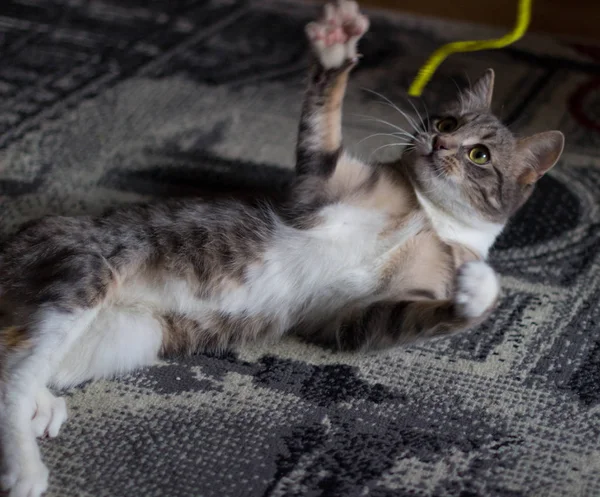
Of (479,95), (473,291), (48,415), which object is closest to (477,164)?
(479,95)

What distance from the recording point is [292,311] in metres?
1.36

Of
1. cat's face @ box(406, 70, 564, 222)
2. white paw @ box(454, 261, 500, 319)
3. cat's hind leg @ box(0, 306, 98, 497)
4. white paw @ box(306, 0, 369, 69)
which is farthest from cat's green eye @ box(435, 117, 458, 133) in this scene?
cat's hind leg @ box(0, 306, 98, 497)

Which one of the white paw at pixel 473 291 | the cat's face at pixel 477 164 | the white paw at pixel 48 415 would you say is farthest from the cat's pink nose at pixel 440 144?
the white paw at pixel 48 415

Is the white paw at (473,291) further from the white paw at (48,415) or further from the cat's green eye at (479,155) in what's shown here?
the white paw at (48,415)

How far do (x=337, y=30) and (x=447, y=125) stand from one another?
0.29 meters

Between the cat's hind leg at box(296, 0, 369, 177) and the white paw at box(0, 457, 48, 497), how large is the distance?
0.64 m

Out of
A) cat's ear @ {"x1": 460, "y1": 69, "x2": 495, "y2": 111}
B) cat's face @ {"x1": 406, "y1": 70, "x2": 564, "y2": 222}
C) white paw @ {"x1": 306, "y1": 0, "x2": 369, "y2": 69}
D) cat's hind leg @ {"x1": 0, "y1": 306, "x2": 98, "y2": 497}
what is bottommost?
cat's hind leg @ {"x1": 0, "y1": 306, "x2": 98, "y2": 497}

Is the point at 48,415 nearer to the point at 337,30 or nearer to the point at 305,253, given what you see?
the point at 305,253

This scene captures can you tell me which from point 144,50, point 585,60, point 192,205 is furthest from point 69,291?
point 585,60

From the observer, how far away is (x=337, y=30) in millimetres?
1311

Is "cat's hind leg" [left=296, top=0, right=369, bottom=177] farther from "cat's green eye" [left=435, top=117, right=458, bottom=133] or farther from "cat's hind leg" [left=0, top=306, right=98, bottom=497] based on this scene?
"cat's hind leg" [left=0, top=306, right=98, bottom=497]

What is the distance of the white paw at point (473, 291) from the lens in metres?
1.17

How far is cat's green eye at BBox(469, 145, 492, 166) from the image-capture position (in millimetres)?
1411

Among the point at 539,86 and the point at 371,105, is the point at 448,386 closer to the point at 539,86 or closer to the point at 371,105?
the point at 371,105
